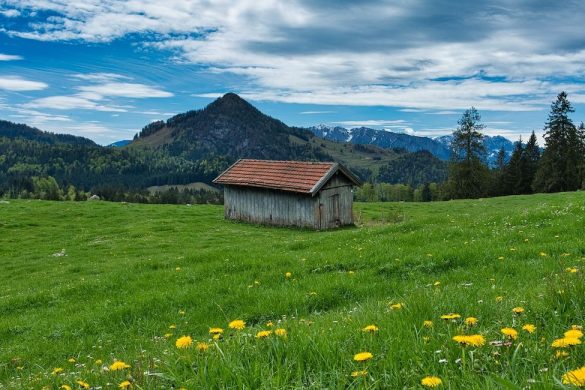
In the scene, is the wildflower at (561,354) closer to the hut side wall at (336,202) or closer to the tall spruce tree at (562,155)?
the hut side wall at (336,202)

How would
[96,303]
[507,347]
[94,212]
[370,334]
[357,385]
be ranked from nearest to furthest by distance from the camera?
[357,385], [507,347], [370,334], [96,303], [94,212]

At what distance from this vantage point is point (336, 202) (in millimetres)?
39656

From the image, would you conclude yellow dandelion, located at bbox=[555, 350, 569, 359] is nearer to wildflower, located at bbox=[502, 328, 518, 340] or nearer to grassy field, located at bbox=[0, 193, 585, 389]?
grassy field, located at bbox=[0, 193, 585, 389]

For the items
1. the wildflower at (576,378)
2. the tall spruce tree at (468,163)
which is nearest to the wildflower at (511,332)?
the wildflower at (576,378)

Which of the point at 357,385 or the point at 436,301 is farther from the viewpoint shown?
the point at 436,301

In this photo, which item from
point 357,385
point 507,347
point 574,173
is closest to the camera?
point 357,385

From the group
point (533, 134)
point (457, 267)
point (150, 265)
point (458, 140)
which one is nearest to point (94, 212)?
point (150, 265)

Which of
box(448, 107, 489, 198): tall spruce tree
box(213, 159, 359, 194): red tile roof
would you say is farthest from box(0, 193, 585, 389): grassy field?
box(448, 107, 489, 198): tall spruce tree

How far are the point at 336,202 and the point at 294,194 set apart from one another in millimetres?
3925

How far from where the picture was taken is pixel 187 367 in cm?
338

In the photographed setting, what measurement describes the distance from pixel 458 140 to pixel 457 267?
227ft

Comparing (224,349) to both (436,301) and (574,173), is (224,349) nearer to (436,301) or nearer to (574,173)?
(436,301)

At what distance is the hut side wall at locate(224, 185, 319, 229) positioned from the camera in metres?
38.2

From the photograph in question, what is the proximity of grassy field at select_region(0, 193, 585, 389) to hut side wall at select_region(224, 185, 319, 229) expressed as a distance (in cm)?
1328
